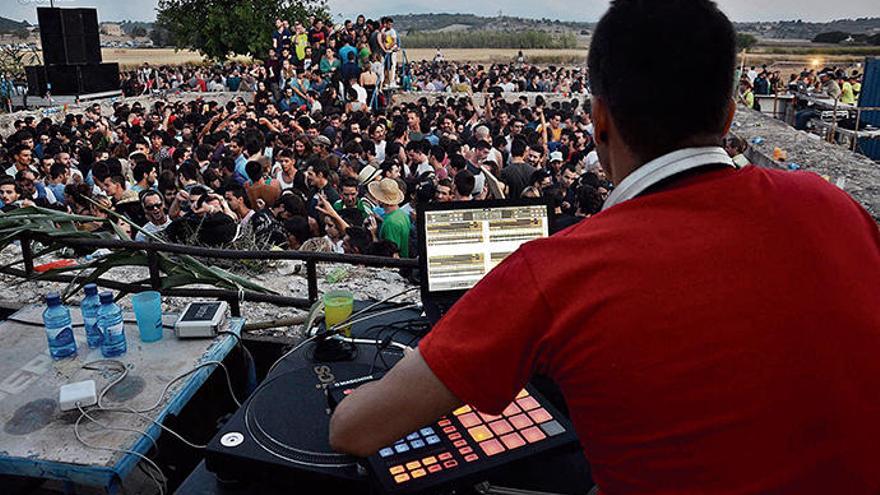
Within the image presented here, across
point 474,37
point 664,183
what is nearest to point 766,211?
point 664,183

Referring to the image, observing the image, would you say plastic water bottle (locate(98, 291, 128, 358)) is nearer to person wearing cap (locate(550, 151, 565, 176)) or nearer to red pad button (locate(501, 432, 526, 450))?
red pad button (locate(501, 432, 526, 450))

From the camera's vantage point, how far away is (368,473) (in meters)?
1.61

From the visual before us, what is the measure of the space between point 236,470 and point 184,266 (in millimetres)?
1968

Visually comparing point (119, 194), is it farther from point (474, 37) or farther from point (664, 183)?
point (474, 37)

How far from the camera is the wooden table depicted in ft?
6.05

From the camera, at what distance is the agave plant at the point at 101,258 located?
3348 millimetres

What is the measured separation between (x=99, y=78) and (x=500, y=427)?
74.5 feet

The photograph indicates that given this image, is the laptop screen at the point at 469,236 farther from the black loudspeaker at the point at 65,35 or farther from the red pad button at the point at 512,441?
the black loudspeaker at the point at 65,35

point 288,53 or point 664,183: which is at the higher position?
point 288,53

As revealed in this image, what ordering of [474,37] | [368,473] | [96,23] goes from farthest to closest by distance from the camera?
[474,37]
[96,23]
[368,473]

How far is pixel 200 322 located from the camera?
2.55 meters

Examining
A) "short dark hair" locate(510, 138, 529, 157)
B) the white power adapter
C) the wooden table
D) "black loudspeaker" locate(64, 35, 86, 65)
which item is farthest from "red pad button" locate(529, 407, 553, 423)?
"black loudspeaker" locate(64, 35, 86, 65)

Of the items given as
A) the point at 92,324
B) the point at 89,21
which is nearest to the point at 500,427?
the point at 92,324

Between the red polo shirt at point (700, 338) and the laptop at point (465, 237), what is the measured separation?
161 cm
